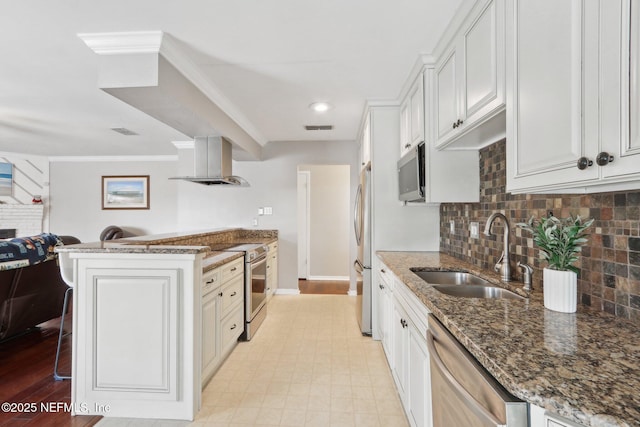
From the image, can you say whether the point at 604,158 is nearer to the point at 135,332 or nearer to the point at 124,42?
the point at 135,332

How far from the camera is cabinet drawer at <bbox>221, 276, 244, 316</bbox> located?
2250 mm

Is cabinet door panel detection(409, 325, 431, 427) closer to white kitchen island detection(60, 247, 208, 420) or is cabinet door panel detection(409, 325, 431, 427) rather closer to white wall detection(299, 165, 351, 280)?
white kitchen island detection(60, 247, 208, 420)

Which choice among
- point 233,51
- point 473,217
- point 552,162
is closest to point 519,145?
point 552,162

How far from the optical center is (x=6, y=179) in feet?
17.9

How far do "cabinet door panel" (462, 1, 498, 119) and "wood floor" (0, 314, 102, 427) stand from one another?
2.69 m

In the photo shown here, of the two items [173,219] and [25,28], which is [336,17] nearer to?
[25,28]

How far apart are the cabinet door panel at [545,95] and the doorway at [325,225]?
4.29 metres

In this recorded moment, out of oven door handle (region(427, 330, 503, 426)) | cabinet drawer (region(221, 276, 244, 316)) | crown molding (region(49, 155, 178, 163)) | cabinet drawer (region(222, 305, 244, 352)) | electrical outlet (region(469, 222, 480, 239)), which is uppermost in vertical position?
crown molding (region(49, 155, 178, 163))

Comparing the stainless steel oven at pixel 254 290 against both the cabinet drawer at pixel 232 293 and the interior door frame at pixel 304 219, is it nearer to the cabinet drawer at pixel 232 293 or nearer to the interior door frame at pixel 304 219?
the cabinet drawer at pixel 232 293

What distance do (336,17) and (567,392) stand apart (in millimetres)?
1863

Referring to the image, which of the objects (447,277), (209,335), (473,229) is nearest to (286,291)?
(209,335)

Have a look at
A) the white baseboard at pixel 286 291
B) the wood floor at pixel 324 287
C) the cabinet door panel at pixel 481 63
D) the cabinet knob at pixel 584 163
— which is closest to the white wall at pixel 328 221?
the wood floor at pixel 324 287

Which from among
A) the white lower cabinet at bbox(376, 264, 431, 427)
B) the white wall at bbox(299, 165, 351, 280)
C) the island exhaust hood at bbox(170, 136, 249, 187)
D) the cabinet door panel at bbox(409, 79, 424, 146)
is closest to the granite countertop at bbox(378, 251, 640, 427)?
the white lower cabinet at bbox(376, 264, 431, 427)

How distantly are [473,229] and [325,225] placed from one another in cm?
352
